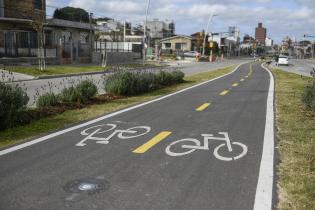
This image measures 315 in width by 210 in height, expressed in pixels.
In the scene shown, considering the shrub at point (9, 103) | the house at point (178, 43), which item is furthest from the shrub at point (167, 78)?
the house at point (178, 43)

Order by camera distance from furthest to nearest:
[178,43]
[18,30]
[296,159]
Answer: [178,43]
[18,30]
[296,159]

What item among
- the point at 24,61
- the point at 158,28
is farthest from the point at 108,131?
the point at 158,28

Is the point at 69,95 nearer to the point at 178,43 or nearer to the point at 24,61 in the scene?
the point at 24,61

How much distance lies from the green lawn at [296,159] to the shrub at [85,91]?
5.78 meters

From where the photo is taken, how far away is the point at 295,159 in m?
6.47

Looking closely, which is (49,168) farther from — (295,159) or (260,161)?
(295,159)

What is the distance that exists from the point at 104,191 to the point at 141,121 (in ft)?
15.8

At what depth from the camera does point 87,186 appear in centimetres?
513

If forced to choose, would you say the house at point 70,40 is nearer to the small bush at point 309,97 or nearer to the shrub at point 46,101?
the shrub at point 46,101

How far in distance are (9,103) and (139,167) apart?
4262 mm

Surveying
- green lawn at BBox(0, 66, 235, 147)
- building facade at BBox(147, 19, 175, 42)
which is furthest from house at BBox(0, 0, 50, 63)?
building facade at BBox(147, 19, 175, 42)

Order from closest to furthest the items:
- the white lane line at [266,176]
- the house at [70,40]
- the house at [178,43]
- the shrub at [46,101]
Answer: the white lane line at [266,176], the shrub at [46,101], the house at [70,40], the house at [178,43]

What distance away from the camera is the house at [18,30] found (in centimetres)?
3482

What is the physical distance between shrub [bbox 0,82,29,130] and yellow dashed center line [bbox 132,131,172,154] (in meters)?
3.22
